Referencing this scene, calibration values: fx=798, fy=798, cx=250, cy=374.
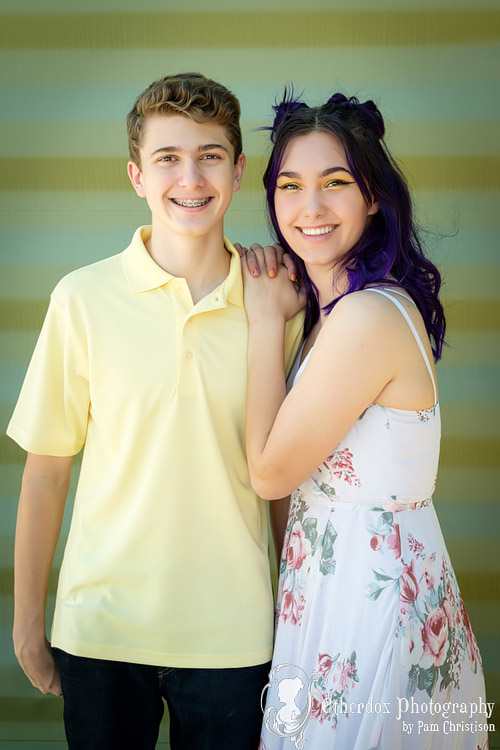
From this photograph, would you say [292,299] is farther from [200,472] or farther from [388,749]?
[388,749]

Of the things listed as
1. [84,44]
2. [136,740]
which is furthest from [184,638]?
[84,44]

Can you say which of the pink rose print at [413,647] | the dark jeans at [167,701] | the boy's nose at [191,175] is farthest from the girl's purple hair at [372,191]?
the dark jeans at [167,701]

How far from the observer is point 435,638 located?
2.01 m

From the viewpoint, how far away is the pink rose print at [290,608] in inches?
81.6

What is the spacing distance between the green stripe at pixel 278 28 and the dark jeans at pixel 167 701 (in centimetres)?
212

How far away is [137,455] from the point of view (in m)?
2.09

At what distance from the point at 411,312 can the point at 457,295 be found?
0.97m

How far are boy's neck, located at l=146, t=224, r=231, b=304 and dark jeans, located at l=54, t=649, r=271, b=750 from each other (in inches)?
39.4

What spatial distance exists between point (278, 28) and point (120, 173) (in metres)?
0.77

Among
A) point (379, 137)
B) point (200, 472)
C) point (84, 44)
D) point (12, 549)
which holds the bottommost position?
point (12, 549)

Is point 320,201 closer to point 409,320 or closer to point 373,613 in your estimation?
point 409,320

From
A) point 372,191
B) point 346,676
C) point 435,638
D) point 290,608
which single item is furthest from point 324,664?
point 372,191

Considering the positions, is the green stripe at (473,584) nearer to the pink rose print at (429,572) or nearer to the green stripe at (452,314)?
the green stripe at (452,314)

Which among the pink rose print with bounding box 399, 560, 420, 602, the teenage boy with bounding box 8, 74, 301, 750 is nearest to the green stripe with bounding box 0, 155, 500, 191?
the teenage boy with bounding box 8, 74, 301, 750
